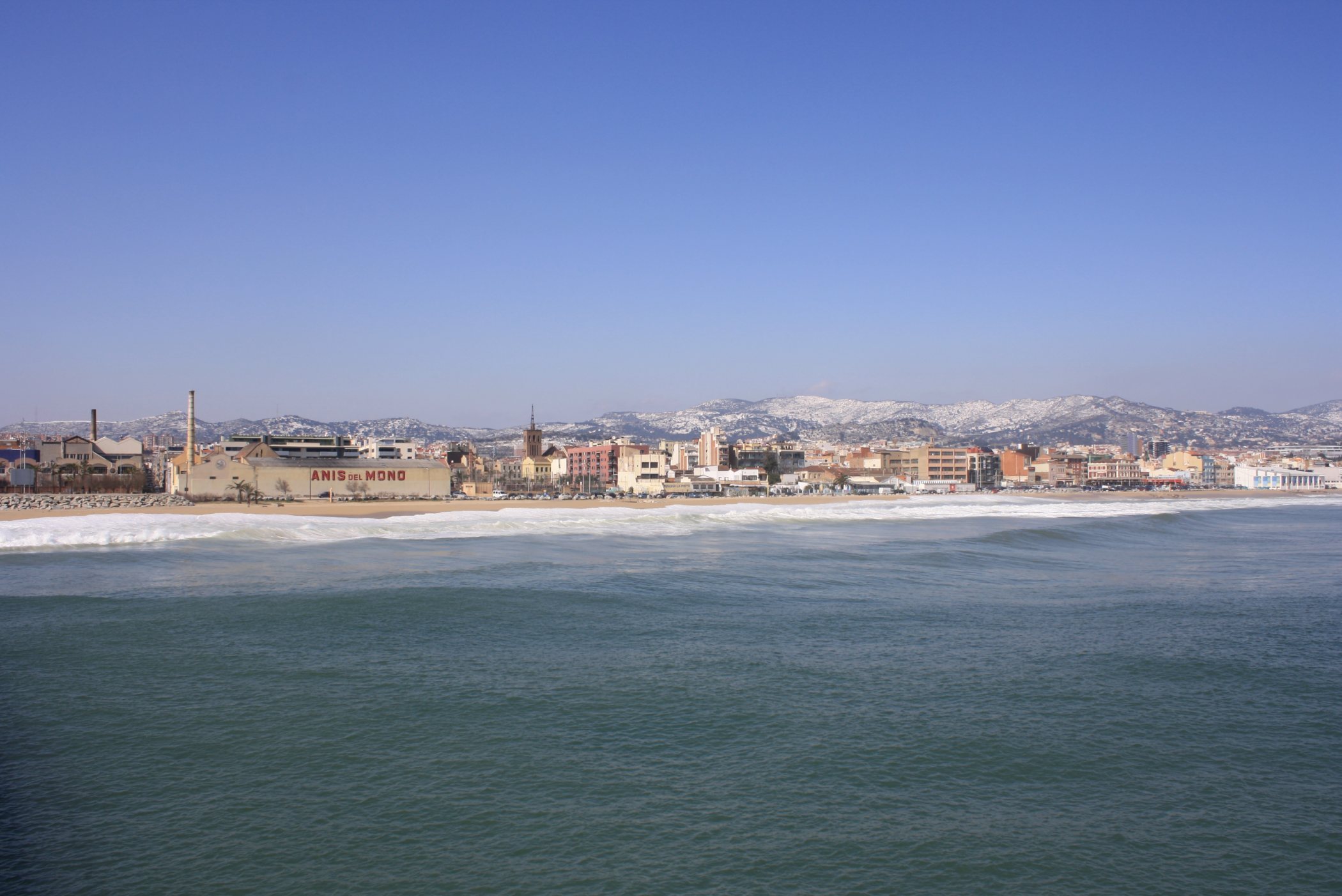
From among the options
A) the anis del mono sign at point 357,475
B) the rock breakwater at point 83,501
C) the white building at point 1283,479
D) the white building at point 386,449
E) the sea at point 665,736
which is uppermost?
the white building at point 386,449

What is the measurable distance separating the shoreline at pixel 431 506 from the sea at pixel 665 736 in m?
19.9

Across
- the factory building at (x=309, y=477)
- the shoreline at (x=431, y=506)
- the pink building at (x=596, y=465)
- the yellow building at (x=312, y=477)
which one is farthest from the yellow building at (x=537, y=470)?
the yellow building at (x=312, y=477)

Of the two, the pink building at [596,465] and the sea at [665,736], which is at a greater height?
the pink building at [596,465]

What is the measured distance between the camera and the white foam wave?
2955cm

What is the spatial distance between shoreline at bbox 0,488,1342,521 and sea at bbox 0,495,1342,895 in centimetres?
1993

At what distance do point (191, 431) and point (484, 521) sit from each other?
37.7 metres

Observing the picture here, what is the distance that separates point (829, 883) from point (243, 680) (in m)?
8.41

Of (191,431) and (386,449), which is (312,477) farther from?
(386,449)

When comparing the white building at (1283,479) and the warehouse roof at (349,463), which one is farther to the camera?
the white building at (1283,479)

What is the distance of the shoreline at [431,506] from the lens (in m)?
40.1

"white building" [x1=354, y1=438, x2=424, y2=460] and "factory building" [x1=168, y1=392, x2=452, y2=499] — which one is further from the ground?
"white building" [x1=354, y1=438, x2=424, y2=460]

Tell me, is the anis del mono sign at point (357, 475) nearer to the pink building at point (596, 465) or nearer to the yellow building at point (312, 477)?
the yellow building at point (312, 477)

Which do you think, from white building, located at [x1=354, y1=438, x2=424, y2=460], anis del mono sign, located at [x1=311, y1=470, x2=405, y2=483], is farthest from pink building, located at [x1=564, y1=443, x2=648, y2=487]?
anis del mono sign, located at [x1=311, y1=470, x2=405, y2=483]

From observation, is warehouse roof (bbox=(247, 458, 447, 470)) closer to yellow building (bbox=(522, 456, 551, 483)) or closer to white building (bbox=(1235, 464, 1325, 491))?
yellow building (bbox=(522, 456, 551, 483))
